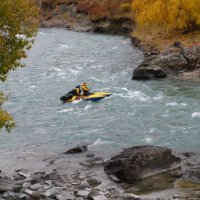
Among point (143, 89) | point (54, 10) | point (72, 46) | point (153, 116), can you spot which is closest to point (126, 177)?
point (153, 116)

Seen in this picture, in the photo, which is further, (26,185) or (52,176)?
(52,176)

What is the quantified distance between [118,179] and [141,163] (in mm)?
1318

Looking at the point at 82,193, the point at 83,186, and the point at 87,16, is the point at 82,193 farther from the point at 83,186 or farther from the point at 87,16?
the point at 87,16

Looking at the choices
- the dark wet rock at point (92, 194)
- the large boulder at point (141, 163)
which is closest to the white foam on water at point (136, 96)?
the large boulder at point (141, 163)

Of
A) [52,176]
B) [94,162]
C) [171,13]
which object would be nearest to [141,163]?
[94,162]

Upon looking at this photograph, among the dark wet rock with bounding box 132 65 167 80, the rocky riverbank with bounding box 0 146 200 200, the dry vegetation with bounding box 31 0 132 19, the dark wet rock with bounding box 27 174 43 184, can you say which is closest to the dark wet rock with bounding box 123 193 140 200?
the rocky riverbank with bounding box 0 146 200 200

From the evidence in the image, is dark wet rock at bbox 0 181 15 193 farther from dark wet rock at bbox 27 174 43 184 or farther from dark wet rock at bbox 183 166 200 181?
dark wet rock at bbox 183 166 200 181

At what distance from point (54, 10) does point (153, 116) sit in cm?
7608

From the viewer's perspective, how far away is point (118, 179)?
21.4 metres

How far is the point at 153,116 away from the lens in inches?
1212

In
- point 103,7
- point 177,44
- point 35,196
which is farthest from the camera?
point 103,7

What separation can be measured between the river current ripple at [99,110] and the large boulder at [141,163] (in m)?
2.86

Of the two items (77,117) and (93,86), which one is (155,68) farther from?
(77,117)

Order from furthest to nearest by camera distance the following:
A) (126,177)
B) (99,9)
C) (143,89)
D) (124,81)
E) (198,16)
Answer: (99,9) → (198,16) → (124,81) → (143,89) → (126,177)
